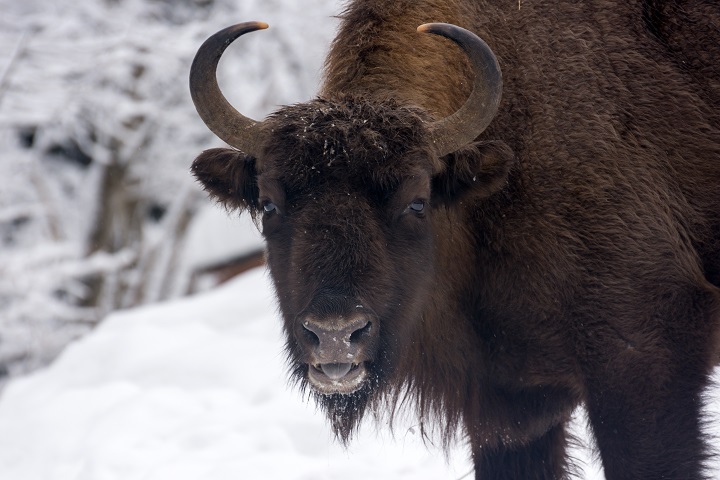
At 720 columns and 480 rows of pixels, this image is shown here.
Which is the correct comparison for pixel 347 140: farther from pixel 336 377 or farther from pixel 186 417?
pixel 186 417

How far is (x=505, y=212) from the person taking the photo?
434 cm

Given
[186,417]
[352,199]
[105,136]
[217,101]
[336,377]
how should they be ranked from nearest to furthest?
1. [336,377]
2. [352,199]
3. [217,101]
4. [186,417]
5. [105,136]

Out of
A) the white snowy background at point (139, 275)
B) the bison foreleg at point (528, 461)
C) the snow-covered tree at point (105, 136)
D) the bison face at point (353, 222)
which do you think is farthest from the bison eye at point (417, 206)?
the snow-covered tree at point (105, 136)

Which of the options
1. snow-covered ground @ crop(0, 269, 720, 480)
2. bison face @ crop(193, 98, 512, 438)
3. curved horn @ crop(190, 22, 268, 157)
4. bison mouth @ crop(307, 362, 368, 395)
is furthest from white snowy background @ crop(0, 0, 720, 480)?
curved horn @ crop(190, 22, 268, 157)

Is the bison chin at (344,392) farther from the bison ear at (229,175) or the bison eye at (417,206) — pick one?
the bison ear at (229,175)

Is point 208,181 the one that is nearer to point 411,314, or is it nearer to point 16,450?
point 411,314

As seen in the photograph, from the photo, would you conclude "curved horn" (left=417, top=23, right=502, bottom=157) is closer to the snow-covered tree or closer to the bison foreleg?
the bison foreleg

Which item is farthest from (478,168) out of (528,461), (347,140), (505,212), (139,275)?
(139,275)

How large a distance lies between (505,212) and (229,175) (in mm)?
1269

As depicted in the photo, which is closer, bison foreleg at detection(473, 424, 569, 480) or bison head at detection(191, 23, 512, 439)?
bison head at detection(191, 23, 512, 439)

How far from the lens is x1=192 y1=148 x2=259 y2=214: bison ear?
14.2 feet

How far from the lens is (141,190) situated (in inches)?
725

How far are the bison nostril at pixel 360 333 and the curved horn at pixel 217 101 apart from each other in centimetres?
96

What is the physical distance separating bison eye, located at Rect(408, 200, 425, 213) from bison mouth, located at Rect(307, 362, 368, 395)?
0.71 m
